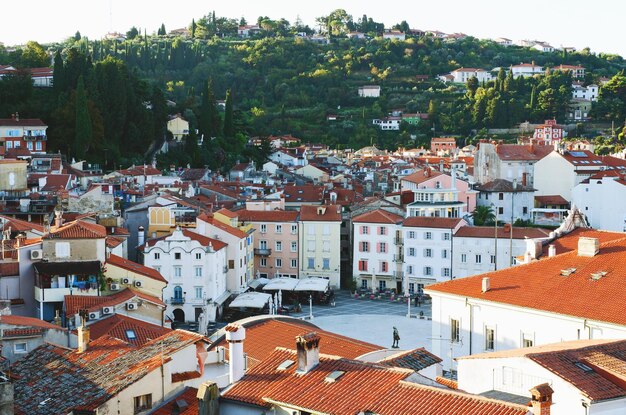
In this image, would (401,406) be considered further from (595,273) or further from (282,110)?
(282,110)

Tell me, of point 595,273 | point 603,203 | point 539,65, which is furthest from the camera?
point 539,65

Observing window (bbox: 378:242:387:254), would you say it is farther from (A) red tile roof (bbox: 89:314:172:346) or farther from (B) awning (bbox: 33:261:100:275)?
(A) red tile roof (bbox: 89:314:172:346)

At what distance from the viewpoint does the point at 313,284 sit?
187ft

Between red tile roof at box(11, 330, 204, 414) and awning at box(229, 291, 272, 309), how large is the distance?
28781 millimetres

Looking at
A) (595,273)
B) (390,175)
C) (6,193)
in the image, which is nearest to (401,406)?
(595,273)

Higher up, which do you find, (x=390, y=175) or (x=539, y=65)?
(x=539, y=65)

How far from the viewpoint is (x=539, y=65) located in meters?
199

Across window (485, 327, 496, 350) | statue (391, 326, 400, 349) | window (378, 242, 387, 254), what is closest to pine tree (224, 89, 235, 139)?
window (378, 242, 387, 254)


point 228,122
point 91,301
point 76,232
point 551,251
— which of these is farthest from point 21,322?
point 228,122

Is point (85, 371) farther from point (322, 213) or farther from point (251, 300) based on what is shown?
point (322, 213)

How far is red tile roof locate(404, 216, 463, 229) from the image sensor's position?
195ft

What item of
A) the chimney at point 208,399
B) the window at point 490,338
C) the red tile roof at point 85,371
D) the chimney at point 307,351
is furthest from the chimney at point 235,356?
the window at point 490,338

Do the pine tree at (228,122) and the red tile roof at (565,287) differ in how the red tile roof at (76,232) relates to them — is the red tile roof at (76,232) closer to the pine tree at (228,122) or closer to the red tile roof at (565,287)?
the red tile roof at (565,287)

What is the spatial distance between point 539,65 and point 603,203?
133 metres
